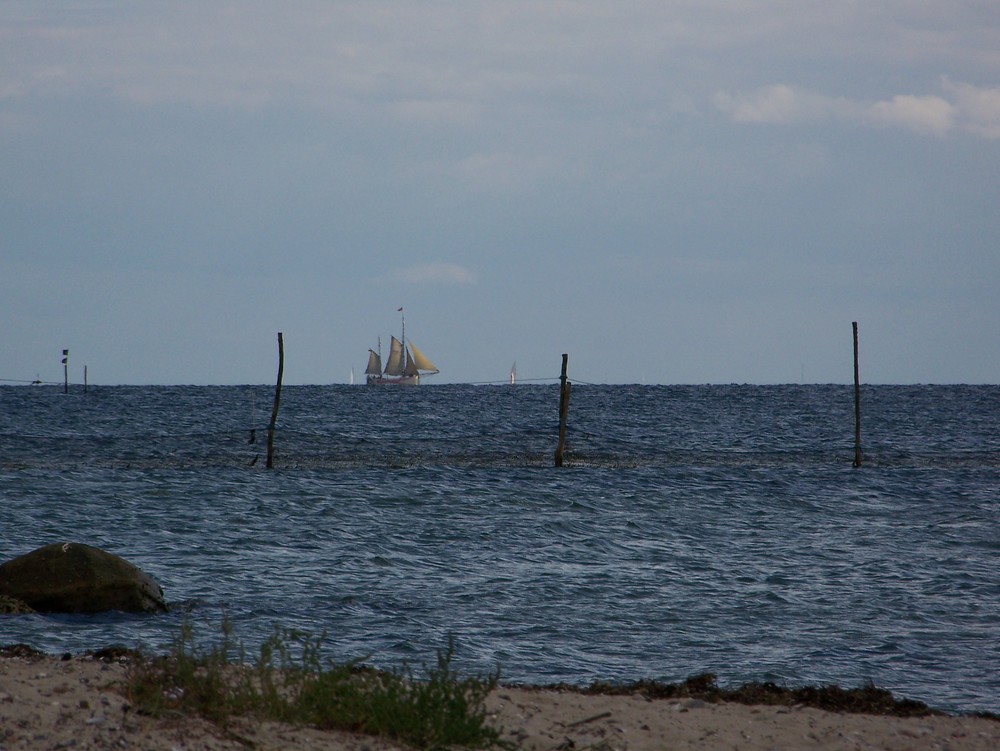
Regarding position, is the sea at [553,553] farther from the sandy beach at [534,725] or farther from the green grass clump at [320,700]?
the sandy beach at [534,725]

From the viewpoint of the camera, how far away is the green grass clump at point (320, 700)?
5742 millimetres

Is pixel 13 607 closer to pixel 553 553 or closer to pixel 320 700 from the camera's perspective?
pixel 320 700

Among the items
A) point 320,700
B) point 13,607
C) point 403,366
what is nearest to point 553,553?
point 13,607

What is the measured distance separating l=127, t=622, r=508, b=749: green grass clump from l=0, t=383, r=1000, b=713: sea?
35 cm

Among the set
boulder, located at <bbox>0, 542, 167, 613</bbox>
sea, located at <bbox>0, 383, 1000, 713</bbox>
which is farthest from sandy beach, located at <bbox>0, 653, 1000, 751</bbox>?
boulder, located at <bbox>0, 542, 167, 613</bbox>

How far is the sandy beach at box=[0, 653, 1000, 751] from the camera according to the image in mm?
5320

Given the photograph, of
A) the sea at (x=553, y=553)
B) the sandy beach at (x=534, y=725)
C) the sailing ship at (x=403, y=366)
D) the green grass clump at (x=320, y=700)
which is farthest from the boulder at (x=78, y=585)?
the sailing ship at (x=403, y=366)

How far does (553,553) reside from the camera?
16359 mm

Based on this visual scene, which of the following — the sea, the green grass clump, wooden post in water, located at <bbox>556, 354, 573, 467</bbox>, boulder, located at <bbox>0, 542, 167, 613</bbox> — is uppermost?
wooden post in water, located at <bbox>556, 354, 573, 467</bbox>

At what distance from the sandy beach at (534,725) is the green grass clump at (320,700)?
0.10 metres

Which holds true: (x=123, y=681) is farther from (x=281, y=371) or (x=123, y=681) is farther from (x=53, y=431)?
(x=53, y=431)

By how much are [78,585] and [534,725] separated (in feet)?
21.6

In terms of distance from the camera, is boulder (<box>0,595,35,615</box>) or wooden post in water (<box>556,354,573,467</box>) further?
wooden post in water (<box>556,354,573,467</box>)

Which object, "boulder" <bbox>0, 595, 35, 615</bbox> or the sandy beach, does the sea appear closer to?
"boulder" <bbox>0, 595, 35, 615</bbox>
